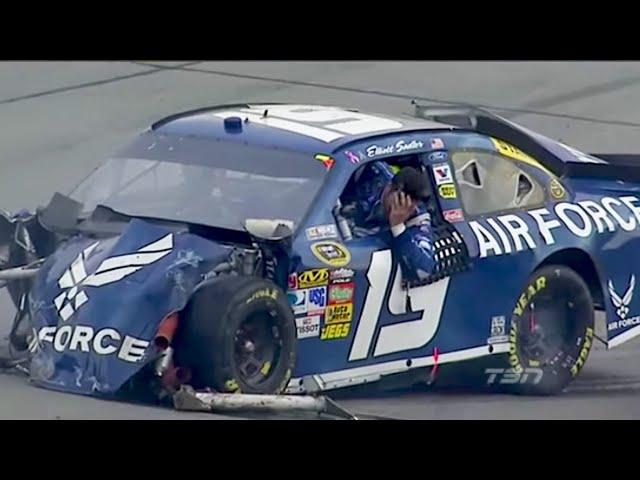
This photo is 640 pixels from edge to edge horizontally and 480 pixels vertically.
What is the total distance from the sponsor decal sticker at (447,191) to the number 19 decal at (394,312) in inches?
19.9

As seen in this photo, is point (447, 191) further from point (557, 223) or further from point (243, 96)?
point (243, 96)

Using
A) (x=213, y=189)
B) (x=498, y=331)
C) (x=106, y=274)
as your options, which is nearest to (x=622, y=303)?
(x=498, y=331)

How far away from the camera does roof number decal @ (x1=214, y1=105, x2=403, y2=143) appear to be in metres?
10.3

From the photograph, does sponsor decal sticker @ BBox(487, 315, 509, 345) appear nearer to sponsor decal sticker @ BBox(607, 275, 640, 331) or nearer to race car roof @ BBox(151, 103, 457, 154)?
sponsor decal sticker @ BBox(607, 275, 640, 331)

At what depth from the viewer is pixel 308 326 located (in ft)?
31.5

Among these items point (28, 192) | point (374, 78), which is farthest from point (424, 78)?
point (28, 192)

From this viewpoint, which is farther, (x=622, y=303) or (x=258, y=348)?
(x=622, y=303)

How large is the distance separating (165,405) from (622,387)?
3122mm

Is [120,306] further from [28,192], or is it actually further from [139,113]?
[139,113]

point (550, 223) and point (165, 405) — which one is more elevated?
point (550, 223)

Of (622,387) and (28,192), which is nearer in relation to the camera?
(622,387)

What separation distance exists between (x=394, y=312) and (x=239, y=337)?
1.01 meters

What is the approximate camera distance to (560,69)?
2069cm

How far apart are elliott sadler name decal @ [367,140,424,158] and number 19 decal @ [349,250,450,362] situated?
585 millimetres
